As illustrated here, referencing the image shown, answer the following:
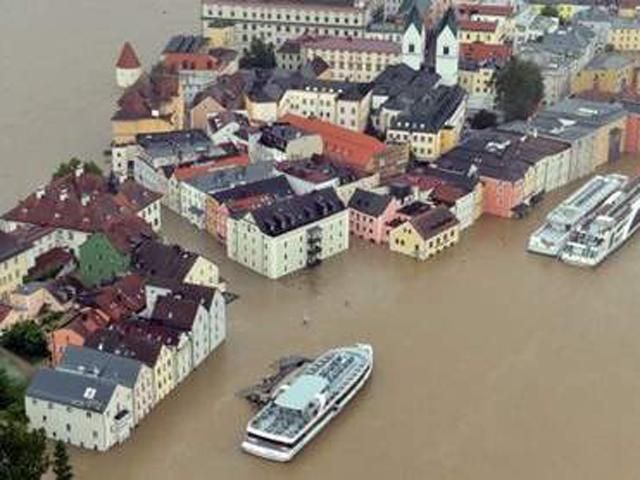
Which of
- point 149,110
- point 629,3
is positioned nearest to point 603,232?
point 149,110

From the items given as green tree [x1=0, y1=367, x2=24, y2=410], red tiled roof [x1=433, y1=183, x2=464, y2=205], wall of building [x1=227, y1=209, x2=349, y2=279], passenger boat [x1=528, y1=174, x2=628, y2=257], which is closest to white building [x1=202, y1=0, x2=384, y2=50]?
passenger boat [x1=528, y1=174, x2=628, y2=257]

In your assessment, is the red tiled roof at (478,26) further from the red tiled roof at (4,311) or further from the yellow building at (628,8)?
the red tiled roof at (4,311)

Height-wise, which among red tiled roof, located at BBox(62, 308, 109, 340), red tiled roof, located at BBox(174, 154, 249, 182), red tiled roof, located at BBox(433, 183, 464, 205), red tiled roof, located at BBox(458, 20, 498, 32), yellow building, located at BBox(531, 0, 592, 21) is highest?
yellow building, located at BBox(531, 0, 592, 21)

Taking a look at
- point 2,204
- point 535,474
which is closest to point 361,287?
point 535,474

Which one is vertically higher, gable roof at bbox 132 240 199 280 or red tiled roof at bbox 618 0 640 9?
red tiled roof at bbox 618 0 640 9

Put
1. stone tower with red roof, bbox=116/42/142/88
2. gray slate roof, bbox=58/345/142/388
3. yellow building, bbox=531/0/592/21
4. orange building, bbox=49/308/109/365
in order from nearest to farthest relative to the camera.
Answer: gray slate roof, bbox=58/345/142/388
orange building, bbox=49/308/109/365
stone tower with red roof, bbox=116/42/142/88
yellow building, bbox=531/0/592/21

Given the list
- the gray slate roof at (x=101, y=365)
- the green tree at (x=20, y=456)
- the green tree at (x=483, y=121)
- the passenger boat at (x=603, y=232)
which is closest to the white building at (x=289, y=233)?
the passenger boat at (x=603, y=232)

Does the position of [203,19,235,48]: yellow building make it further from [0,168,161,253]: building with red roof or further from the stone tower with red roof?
[0,168,161,253]: building with red roof

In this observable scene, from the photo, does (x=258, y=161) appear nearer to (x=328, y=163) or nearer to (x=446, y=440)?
(x=328, y=163)
